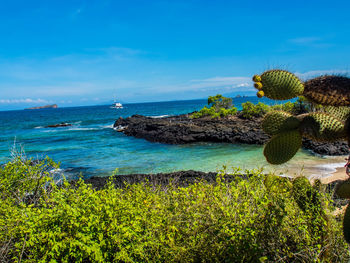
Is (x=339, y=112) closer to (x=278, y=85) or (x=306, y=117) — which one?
(x=306, y=117)

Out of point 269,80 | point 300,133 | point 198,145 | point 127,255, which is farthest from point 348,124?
point 198,145

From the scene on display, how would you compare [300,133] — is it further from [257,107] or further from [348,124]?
[257,107]

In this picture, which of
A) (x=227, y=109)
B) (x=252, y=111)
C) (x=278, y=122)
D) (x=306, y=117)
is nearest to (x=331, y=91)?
(x=306, y=117)

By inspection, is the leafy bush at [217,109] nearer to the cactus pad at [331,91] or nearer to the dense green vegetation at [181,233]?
the dense green vegetation at [181,233]

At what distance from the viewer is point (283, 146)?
10.8ft

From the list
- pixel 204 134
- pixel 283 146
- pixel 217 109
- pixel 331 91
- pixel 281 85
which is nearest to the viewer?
pixel 331 91

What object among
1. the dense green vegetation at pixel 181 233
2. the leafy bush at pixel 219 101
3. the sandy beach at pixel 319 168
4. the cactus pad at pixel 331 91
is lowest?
the sandy beach at pixel 319 168

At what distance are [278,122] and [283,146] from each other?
30cm

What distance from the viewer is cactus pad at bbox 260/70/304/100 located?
2.98 meters

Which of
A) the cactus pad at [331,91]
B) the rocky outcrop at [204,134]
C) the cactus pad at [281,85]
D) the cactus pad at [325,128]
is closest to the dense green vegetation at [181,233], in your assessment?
the cactus pad at [325,128]

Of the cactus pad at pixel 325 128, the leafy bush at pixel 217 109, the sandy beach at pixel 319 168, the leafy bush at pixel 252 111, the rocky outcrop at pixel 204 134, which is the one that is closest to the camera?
the cactus pad at pixel 325 128

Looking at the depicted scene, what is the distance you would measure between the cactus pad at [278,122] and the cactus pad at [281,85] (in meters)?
0.33

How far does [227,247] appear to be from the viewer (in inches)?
158

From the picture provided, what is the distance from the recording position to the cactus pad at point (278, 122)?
325 cm
